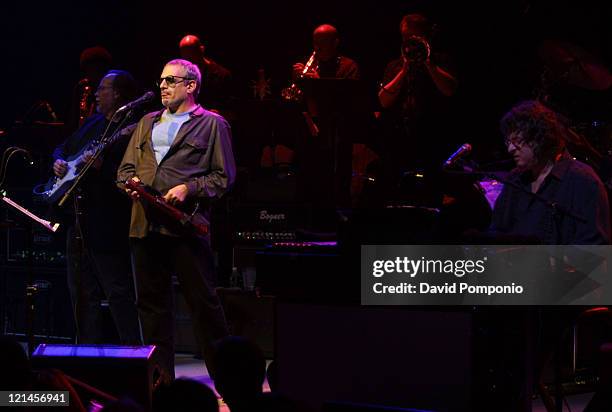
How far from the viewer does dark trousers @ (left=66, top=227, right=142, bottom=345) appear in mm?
7246

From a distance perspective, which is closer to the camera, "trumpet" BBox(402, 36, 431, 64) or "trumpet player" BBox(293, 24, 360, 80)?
"trumpet" BBox(402, 36, 431, 64)

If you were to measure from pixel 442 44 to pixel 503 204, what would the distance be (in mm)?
4301

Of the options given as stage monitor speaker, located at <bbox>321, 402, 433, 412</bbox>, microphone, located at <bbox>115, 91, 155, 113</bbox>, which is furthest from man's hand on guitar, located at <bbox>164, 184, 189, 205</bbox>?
stage monitor speaker, located at <bbox>321, 402, 433, 412</bbox>

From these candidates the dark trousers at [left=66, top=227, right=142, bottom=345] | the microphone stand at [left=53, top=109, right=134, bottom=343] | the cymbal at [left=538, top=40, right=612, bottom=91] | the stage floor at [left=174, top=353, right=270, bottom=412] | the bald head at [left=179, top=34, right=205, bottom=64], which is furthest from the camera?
the bald head at [left=179, top=34, right=205, bottom=64]

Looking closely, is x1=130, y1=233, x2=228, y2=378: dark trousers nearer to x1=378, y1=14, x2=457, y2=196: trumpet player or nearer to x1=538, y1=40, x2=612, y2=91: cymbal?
x1=378, y1=14, x2=457, y2=196: trumpet player

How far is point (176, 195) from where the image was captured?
6297 mm

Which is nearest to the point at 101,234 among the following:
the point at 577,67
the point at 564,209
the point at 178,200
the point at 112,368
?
the point at 178,200

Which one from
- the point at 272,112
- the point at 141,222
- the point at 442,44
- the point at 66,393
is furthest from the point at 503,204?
the point at 442,44

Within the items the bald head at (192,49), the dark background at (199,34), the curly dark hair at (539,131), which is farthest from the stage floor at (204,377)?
the dark background at (199,34)

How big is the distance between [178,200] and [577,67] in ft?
13.2

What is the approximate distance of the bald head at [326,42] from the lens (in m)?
9.18

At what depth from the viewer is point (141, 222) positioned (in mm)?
6434

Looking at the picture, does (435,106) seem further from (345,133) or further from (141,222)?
(141,222)

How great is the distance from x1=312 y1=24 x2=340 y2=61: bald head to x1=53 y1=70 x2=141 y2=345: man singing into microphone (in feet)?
7.18
